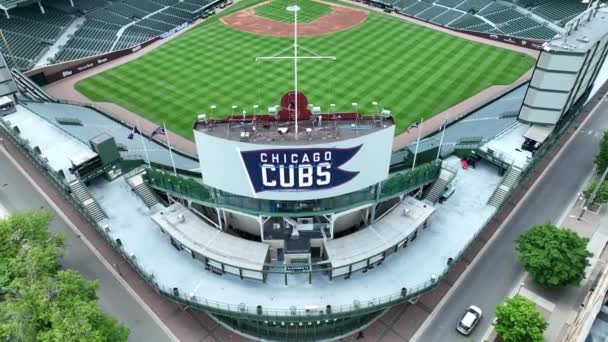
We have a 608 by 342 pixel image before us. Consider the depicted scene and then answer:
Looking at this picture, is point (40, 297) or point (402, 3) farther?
point (402, 3)

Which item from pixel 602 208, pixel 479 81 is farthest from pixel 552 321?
pixel 479 81

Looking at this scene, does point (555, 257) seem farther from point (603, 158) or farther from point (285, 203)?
point (285, 203)

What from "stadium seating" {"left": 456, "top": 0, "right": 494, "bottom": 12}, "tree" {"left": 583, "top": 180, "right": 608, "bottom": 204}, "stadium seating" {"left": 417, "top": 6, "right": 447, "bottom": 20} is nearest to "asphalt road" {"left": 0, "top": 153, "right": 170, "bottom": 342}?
"tree" {"left": 583, "top": 180, "right": 608, "bottom": 204}

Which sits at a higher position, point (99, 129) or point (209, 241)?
point (99, 129)

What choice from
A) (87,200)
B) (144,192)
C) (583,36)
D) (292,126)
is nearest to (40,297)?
(87,200)

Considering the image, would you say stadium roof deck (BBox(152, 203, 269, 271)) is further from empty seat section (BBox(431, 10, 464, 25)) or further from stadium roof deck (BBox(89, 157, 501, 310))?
empty seat section (BBox(431, 10, 464, 25))

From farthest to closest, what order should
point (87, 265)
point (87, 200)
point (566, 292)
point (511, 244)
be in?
point (511, 244) < point (87, 265) < point (87, 200) < point (566, 292)

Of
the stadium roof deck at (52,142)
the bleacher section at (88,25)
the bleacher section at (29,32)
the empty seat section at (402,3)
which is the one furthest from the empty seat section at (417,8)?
the stadium roof deck at (52,142)
